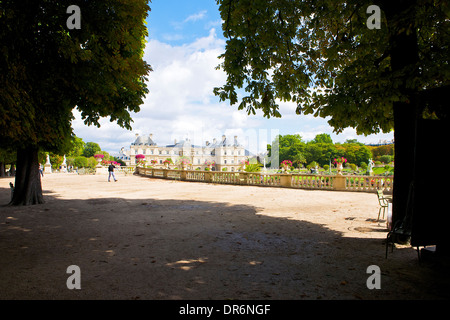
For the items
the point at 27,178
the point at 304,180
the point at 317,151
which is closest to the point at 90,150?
the point at 317,151

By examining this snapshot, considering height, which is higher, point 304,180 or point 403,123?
point 403,123

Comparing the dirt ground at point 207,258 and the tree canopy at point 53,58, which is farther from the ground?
the tree canopy at point 53,58

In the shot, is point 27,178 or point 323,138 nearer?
point 27,178

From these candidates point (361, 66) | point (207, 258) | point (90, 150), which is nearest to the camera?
point (207, 258)

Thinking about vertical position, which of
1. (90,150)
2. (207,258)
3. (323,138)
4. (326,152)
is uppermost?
(323,138)

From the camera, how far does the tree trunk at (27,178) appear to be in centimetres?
1223

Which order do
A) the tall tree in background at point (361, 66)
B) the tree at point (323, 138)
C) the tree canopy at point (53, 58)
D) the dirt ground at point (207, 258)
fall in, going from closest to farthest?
the dirt ground at point (207, 258) → the tall tree in background at point (361, 66) → the tree canopy at point (53, 58) → the tree at point (323, 138)

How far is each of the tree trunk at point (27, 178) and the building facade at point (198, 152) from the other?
98.8 metres

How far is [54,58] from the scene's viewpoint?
25.0ft

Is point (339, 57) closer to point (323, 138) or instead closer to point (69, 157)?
point (69, 157)

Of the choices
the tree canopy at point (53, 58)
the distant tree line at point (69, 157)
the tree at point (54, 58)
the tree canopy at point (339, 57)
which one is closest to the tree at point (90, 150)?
the distant tree line at point (69, 157)

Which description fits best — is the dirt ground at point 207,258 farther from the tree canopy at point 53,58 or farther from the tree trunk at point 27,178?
the tree canopy at point 53,58

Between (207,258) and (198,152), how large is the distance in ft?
434
